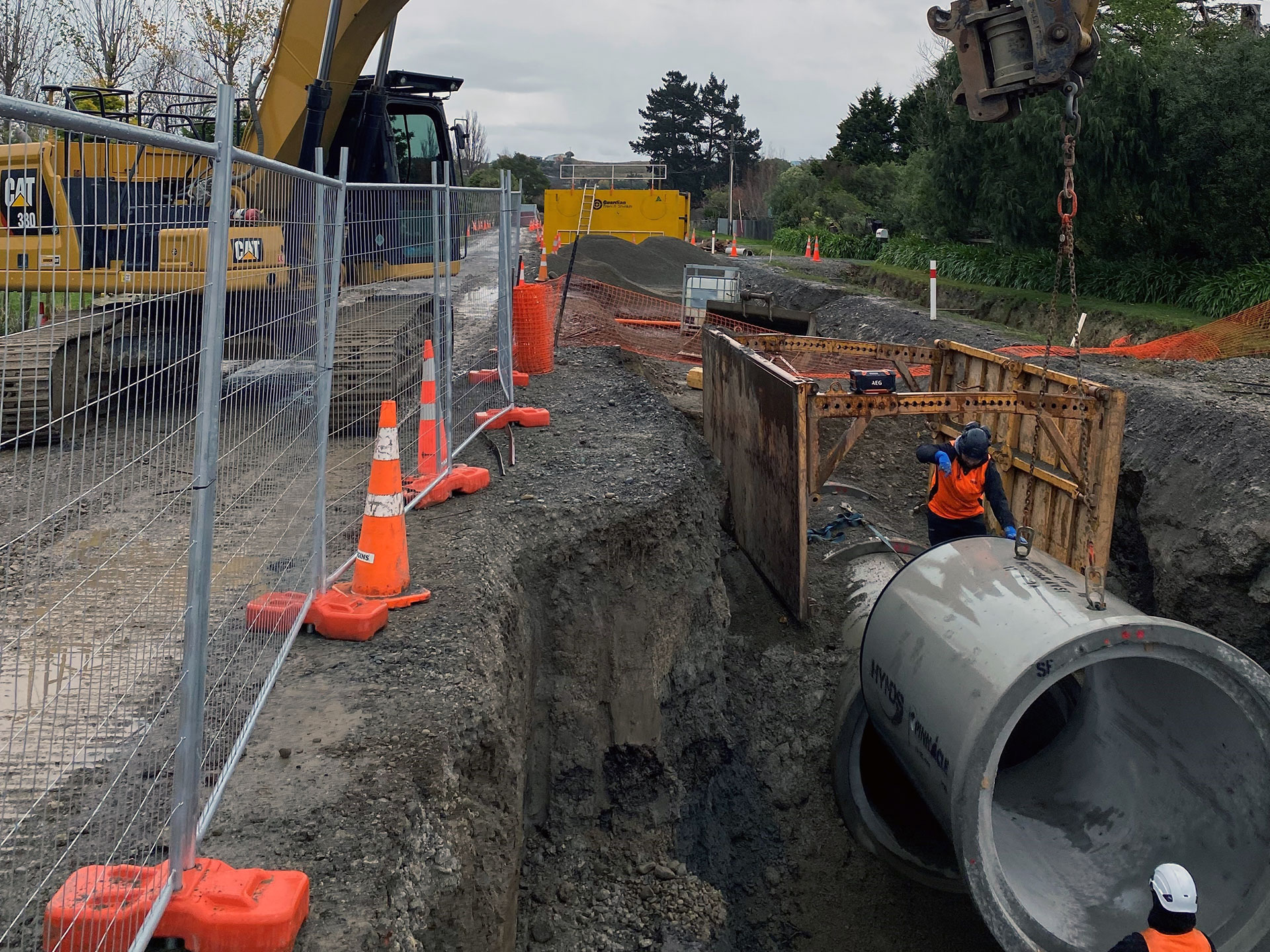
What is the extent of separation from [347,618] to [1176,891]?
137 inches

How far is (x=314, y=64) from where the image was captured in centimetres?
884

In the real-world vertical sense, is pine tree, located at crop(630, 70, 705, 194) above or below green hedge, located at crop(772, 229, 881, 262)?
above

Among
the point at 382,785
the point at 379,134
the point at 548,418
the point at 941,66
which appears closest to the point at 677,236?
the point at 941,66

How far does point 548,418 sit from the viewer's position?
837cm

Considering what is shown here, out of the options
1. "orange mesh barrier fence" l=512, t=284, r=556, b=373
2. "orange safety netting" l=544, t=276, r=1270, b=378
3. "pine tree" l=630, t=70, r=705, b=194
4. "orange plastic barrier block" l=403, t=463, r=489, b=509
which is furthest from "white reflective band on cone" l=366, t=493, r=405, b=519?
"pine tree" l=630, t=70, r=705, b=194

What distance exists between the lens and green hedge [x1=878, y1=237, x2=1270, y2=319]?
1625 cm

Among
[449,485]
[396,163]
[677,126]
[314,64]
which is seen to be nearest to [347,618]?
[449,485]

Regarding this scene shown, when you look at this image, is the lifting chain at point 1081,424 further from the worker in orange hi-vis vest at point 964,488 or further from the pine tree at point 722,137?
the pine tree at point 722,137

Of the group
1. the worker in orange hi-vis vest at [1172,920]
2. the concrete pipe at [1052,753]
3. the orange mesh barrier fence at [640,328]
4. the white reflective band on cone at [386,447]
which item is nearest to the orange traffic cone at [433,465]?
the white reflective band on cone at [386,447]

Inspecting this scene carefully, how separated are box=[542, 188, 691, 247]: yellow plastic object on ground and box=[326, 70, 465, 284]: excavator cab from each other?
51.4 ft

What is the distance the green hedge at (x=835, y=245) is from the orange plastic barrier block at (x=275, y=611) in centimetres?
3230

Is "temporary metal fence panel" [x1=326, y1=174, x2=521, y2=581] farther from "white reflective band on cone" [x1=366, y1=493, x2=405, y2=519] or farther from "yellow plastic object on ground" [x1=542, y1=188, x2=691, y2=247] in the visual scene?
"yellow plastic object on ground" [x1=542, y1=188, x2=691, y2=247]

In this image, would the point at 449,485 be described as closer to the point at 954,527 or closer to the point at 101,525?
the point at 954,527

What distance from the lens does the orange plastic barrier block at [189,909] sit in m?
2.56
